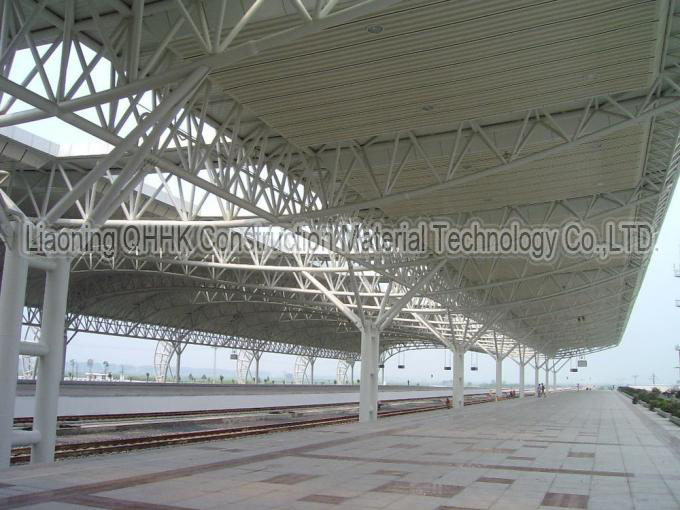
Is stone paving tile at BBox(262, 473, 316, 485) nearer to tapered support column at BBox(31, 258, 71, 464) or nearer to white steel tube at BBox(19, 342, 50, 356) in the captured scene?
tapered support column at BBox(31, 258, 71, 464)

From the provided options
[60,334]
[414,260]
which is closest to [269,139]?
[60,334]

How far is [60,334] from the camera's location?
1570cm

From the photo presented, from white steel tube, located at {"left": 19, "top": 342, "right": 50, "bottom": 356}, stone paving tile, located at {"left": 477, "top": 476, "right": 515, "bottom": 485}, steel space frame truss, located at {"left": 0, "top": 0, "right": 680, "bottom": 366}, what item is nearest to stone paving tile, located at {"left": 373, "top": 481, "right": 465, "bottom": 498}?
stone paving tile, located at {"left": 477, "top": 476, "right": 515, "bottom": 485}

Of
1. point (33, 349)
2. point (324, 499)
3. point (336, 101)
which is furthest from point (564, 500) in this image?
point (33, 349)

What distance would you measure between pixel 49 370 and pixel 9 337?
1537mm

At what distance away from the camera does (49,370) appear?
15305 mm

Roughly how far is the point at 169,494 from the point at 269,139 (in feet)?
39.9

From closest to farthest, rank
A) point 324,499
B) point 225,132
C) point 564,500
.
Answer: point 324,499, point 564,500, point 225,132

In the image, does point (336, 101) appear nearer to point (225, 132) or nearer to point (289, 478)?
point (225, 132)

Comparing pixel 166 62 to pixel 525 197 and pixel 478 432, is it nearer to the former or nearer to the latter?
pixel 525 197

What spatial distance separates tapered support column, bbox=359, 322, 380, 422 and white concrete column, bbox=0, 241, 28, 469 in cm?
2122

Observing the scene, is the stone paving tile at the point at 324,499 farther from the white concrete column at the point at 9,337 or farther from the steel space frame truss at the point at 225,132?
the steel space frame truss at the point at 225,132

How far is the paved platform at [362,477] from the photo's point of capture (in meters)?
10.3

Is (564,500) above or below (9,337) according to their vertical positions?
below
